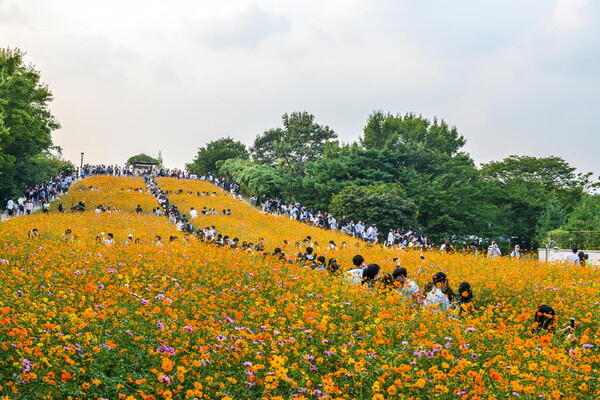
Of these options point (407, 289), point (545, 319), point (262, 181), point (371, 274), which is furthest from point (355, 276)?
point (262, 181)

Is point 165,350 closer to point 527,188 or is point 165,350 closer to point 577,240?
point 577,240

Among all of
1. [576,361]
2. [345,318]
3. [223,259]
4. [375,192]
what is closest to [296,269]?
[223,259]

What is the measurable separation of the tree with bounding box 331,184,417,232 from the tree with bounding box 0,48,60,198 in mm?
19422

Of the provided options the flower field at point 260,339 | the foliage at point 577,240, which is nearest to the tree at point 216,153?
the foliage at point 577,240

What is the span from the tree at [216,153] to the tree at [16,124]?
3617cm

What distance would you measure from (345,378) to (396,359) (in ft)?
1.65

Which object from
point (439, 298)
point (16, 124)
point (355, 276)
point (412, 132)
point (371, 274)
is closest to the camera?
point (439, 298)

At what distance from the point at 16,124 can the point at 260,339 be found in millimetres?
31814

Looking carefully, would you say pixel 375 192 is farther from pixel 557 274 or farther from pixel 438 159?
pixel 557 274

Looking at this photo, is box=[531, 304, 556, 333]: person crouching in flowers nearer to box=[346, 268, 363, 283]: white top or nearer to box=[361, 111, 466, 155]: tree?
box=[346, 268, 363, 283]: white top

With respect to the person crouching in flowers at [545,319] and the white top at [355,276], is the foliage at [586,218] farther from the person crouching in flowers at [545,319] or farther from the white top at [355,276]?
the person crouching in flowers at [545,319]

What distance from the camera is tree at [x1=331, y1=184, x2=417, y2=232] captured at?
3619 centimetres

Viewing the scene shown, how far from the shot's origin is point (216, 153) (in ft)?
252

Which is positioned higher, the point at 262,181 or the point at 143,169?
the point at 143,169
